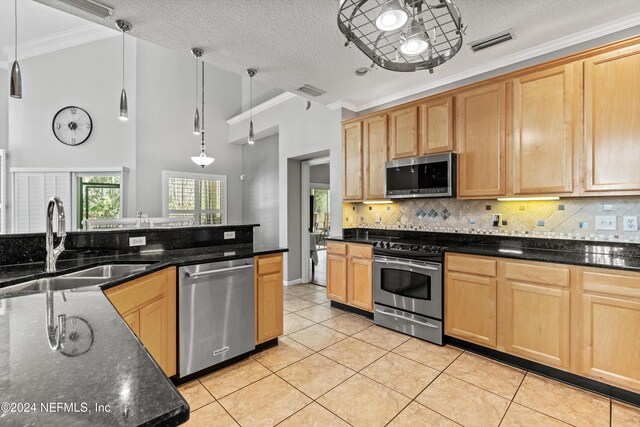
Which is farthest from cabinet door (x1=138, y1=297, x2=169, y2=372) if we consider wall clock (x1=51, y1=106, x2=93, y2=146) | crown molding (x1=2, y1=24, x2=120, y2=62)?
crown molding (x1=2, y1=24, x2=120, y2=62)

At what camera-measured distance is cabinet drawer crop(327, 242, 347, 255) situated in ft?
12.5

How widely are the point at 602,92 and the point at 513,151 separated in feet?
2.28

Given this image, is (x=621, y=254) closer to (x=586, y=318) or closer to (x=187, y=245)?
(x=586, y=318)

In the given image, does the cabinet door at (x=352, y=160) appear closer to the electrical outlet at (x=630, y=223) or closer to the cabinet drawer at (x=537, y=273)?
the cabinet drawer at (x=537, y=273)

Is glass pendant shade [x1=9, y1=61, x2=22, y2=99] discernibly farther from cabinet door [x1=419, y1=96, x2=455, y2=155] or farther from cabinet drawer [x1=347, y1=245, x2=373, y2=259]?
cabinet door [x1=419, y1=96, x2=455, y2=155]

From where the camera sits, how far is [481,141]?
9.61 feet

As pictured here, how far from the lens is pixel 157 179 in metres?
5.91

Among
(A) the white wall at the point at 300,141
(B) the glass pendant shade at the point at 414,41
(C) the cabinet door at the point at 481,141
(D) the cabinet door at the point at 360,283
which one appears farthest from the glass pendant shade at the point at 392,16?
(A) the white wall at the point at 300,141

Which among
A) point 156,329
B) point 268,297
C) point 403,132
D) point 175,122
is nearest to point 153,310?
point 156,329

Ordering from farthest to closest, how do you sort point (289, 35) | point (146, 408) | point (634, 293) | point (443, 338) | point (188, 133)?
point (188, 133), point (443, 338), point (289, 35), point (634, 293), point (146, 408)

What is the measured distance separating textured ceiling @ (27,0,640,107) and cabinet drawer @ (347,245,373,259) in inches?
77.7

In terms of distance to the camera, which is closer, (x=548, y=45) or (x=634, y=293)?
(x=634, y=293)

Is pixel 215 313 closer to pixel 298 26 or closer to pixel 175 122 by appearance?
pixel 298 26

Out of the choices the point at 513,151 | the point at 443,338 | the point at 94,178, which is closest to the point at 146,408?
the point at 443,338
